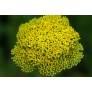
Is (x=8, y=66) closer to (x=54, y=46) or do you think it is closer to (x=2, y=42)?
(x=2, y=42)

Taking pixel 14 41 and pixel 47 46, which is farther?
pixel 14 41

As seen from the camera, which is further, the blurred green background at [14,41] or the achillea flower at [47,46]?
the blurred green background at [14,41]

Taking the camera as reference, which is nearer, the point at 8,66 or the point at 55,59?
the point at 55,59

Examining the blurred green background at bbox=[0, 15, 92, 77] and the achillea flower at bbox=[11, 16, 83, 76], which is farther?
the blurred green background at bbox=[0, 15, 92, 77]

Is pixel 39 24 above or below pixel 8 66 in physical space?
above

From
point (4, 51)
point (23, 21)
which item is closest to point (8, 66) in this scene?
point (4, 51)
